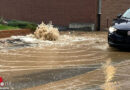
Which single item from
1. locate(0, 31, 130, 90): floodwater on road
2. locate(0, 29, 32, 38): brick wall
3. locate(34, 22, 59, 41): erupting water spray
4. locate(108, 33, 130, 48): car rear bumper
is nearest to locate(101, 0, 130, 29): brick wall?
locate(0, 29, 32, 38): brick wall

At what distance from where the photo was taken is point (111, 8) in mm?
20688

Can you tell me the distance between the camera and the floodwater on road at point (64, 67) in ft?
21.7

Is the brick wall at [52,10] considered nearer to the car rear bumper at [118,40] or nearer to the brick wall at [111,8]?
the brick wall at [111,8]

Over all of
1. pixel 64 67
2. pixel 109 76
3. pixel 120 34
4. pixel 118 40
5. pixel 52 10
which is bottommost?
pixel 109 76

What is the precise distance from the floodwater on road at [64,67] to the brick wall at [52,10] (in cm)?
831

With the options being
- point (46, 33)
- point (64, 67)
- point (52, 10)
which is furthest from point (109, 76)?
point (52, 10)

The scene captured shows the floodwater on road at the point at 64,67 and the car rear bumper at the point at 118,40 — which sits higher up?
the car rear bumper at the point at 118,40

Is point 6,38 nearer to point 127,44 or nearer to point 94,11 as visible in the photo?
point 127,44

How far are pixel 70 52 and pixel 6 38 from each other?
3843mm

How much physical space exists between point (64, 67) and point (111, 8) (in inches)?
511

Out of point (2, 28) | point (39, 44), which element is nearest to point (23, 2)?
point (2, 28)

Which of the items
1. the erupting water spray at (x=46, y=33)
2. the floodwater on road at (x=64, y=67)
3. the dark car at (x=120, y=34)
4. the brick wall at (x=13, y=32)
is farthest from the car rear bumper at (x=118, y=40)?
the brick wall at (x=13, y=32)

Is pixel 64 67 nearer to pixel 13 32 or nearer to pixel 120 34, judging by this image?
pixel 120 34

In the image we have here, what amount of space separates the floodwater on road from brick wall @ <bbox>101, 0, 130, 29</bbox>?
8407 millimetres
